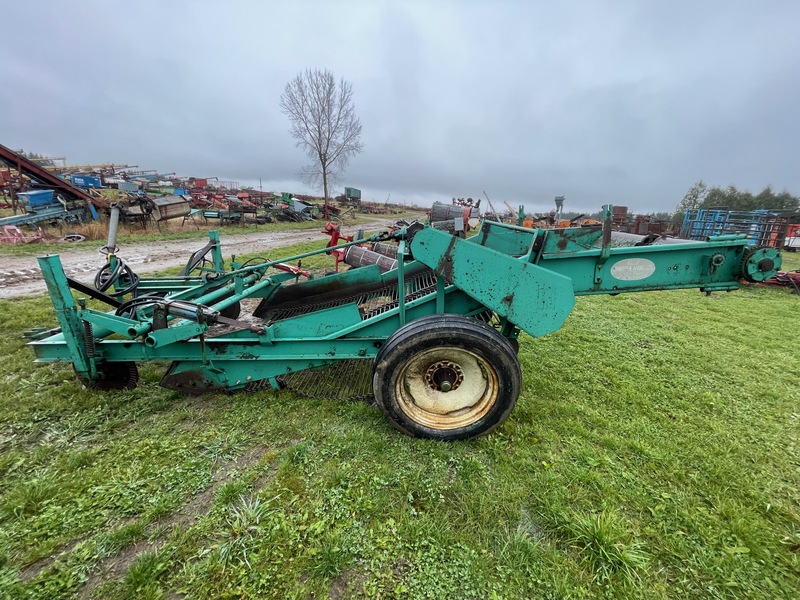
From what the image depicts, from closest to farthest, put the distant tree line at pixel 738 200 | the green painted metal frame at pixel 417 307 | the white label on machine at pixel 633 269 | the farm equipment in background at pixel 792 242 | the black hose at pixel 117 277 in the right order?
1. the green painted metal frame at pixel 417 307
2. the white label on machine at pixel 633 269
3. the black hose at pixel 117 277
4. the farm equipment in background at pixel 792 242
5. the distant tree line at pixel 738 200

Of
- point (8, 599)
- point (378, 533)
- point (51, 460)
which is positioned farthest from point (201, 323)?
point (378, 533)

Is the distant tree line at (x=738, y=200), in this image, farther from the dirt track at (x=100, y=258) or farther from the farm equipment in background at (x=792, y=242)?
the dirt track at (x=100, y=258)

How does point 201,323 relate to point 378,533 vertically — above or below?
above

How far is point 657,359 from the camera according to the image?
14.8ft

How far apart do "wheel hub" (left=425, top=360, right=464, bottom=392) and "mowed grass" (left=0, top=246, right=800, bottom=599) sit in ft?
1.41

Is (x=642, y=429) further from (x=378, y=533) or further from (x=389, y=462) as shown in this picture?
(x=378, y=533)

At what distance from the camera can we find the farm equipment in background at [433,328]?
2480 mm

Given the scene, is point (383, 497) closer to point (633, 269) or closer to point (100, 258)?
point (633, 269)

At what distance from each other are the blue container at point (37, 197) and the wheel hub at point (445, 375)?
670 inches

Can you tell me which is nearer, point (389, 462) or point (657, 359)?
point (389, 462)

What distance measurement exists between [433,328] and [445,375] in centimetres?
42

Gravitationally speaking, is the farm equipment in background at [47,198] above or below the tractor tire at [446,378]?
above

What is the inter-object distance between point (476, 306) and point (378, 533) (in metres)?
1.77

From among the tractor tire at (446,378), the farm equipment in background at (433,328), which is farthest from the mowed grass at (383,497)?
the farm equipment in background at (433,328)
